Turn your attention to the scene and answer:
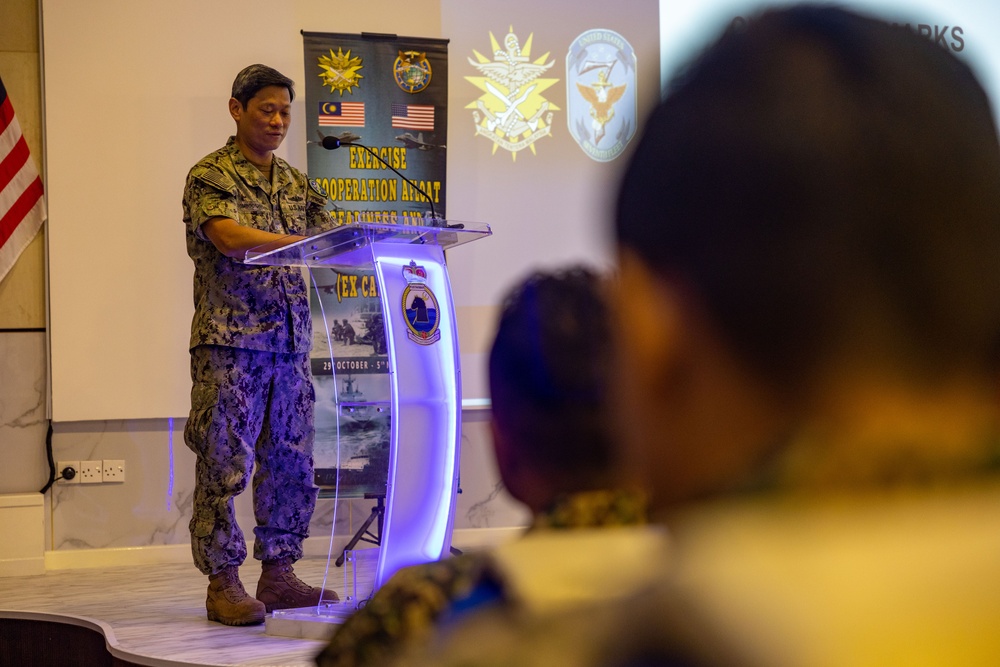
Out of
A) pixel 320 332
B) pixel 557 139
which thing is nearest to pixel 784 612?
pixel 320 332

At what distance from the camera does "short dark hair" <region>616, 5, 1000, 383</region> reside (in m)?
0.38

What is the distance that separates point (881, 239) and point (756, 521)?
0.12 metres

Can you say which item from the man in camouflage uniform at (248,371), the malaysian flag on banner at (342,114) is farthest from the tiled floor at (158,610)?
the malaysian flag on banner at (342,114)

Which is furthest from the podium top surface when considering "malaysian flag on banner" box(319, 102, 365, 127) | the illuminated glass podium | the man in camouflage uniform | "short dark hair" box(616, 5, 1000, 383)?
"malaysian flag on banner" box(319, 102, 365, 127)

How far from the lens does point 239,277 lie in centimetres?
302

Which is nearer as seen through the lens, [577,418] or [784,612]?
[784,612]

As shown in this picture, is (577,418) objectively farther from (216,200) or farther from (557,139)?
(557,139)

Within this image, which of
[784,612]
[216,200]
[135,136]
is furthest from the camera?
[135,136]

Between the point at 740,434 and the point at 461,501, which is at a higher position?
the point at 740,434

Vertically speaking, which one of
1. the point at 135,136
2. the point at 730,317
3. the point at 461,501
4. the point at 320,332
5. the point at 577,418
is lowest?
the point at 461,501

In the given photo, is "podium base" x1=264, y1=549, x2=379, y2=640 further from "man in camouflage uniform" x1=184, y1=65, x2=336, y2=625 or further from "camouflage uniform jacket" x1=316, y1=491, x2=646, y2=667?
"camouflage uniform jacket" x1=316, y1=491, x2=646, y2=667

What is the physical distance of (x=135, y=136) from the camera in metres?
4.65

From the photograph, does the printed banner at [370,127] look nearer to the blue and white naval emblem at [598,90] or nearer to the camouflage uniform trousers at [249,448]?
the blue and white naval emblem at [598,90]

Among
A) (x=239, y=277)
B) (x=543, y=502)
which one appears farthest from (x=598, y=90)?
(x=543, y=502)
